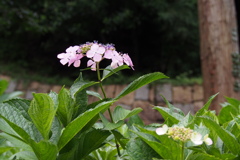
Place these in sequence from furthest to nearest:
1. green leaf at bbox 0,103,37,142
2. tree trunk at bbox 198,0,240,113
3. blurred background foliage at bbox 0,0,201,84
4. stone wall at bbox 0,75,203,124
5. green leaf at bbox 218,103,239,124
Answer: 1. blurred background foliage at bbox 0,0,201,84
2. stone wall at bbox 0,75,203,124
3. tree trunk at bbox 198,0,240,113
4. green leaf at bbox 218,103,239,124
5. green leaf at bbox 0,103,37,142

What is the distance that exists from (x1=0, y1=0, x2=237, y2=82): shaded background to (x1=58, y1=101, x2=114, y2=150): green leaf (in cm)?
520

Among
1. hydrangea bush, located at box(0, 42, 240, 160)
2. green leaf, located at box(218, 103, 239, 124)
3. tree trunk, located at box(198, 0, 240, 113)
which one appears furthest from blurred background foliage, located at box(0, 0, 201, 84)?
hydrangea bush, located at box(0, 42, 240, 160)

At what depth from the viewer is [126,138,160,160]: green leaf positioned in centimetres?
54

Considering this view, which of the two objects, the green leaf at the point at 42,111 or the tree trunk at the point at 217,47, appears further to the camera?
the tree trunk at the point at 217,47

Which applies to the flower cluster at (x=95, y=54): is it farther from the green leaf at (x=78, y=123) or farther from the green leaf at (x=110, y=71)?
the green leaf at (x=78, y=123)

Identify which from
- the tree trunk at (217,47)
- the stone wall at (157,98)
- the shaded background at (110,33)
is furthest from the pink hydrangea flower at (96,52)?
the shaded background at (110,33)

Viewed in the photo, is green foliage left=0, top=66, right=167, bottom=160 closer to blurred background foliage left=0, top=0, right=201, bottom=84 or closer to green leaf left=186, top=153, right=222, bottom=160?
green leaf left=186, top=153, right=222, bottom=160

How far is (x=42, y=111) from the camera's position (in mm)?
557

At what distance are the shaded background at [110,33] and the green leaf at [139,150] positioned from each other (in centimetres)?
523

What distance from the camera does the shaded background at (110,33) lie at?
605 cm

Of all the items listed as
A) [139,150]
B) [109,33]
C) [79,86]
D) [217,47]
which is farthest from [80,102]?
[109,33]

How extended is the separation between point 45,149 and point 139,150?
0.15m

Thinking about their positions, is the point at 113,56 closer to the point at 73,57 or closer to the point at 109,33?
the point at 73,57

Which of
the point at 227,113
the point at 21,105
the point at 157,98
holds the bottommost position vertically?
the point at 157,98
